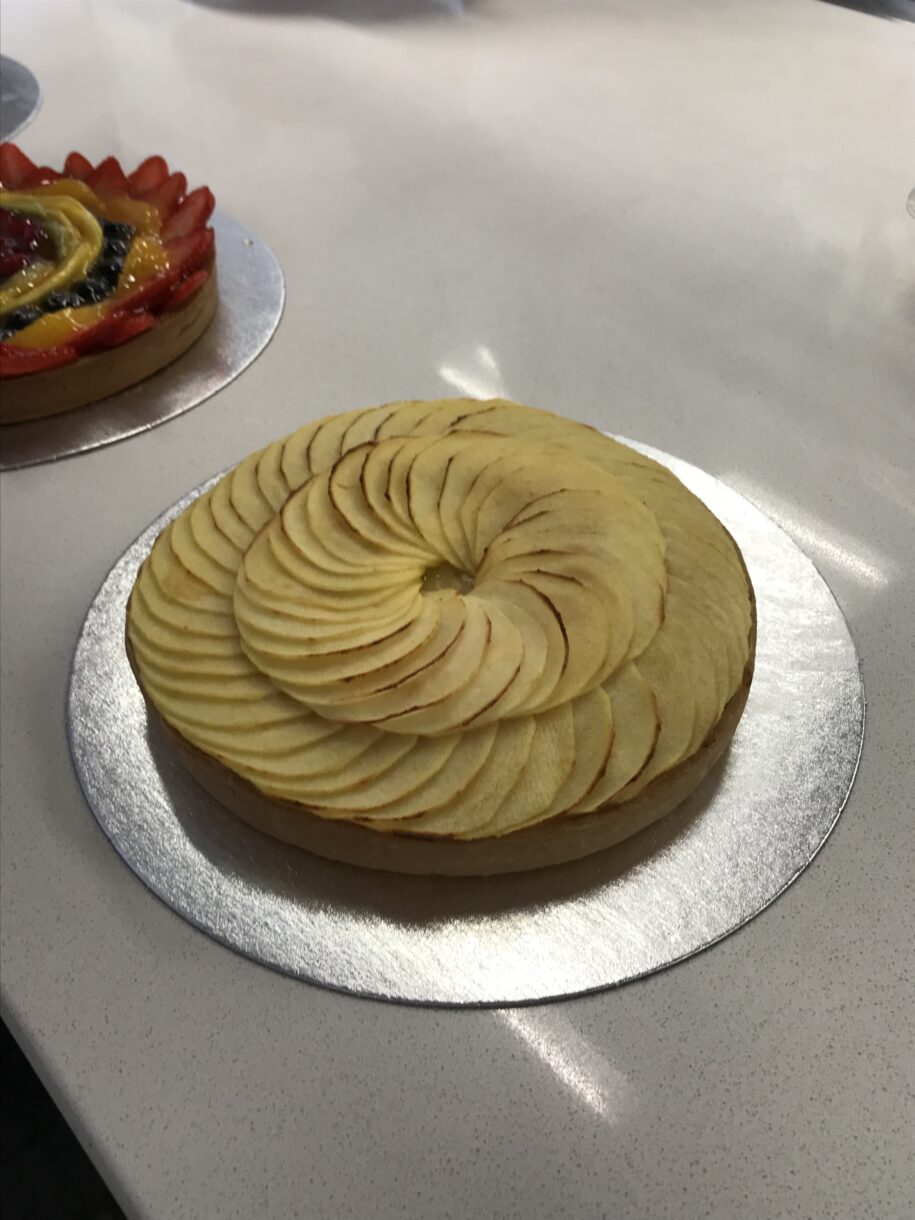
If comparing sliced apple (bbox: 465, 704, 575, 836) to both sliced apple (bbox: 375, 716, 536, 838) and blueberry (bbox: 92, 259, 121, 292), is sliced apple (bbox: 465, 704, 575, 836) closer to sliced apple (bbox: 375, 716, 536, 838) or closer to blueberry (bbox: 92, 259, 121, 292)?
sliced apple (bbox: 375, 716, 536, 838)

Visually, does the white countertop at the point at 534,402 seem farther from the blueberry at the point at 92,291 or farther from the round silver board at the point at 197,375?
the blueberry at the point at 92,291

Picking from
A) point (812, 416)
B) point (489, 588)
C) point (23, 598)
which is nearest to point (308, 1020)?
point (489, 588)

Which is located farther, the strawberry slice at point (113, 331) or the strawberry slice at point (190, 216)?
the strawberry slice at point (190, 216)

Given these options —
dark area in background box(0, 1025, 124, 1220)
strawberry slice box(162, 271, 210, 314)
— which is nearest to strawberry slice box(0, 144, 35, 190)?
strawberry slice box(162, 271, 210, 314)

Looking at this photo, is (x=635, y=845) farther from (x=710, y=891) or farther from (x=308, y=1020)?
(x=308, y=1020)

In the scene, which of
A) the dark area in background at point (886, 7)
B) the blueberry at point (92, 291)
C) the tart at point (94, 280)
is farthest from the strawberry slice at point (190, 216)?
the dark area in background at point (886, 7)

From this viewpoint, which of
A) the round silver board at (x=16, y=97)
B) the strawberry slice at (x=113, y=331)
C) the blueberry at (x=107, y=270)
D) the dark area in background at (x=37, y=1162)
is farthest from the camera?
the round silver board at (x=16, y=97)
